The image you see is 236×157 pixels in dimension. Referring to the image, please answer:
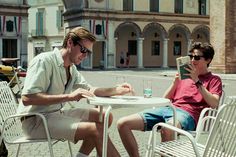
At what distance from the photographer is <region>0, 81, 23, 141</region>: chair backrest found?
16.9ft

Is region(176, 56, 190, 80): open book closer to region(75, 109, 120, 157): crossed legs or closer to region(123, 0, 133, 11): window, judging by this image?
region(75, 109, 120, 157): crossed legs

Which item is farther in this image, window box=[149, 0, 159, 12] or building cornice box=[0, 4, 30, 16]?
window box=[149, 0, 159, 12]

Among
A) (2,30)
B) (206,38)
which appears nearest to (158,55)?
(206,38)

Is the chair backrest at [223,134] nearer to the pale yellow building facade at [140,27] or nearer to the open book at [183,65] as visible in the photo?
the open book at [183,65]

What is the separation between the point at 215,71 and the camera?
30594mm

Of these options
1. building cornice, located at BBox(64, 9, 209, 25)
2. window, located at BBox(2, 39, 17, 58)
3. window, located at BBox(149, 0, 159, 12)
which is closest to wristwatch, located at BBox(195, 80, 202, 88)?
window, located at BBox(2, 39, 17, 58)

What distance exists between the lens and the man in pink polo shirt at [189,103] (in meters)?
5.26

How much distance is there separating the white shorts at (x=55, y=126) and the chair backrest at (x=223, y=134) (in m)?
1.35

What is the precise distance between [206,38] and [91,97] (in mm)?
54822

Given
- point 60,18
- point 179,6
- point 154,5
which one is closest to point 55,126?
point 154,5

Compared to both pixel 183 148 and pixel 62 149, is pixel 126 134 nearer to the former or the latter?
pixel 183 148

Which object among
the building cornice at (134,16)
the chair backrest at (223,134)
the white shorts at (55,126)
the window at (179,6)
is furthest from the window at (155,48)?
the chair backrest at (223,134)

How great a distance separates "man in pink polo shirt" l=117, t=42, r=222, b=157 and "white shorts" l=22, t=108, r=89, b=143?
0.58 m

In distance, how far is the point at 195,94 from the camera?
566cm
